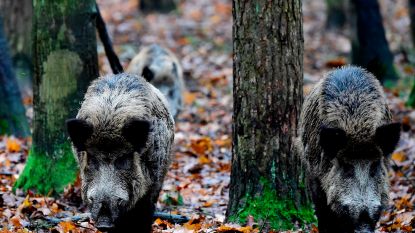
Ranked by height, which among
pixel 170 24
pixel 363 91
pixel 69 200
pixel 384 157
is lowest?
pixel 69 200

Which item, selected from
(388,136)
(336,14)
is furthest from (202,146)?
(336,14)

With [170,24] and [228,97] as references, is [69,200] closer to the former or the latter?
[228,97]

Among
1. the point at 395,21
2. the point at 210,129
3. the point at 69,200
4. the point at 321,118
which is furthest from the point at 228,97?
the point at 395,21

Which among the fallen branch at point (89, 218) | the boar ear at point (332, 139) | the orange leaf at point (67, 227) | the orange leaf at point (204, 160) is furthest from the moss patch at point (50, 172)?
the boar ear at point (332, 139)

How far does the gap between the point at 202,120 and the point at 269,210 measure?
7.45 m

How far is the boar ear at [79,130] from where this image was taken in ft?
21.9

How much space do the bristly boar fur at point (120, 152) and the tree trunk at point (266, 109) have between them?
35.8 inches

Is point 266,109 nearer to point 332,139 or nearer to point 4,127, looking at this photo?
point 332,139

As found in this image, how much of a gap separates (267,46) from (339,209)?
1959 millimetres

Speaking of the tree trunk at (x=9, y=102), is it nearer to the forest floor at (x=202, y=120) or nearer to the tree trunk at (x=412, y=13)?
the forest floor at (x=202, y=120)

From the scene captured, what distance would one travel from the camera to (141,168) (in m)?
7.07

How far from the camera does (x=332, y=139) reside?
685 cm

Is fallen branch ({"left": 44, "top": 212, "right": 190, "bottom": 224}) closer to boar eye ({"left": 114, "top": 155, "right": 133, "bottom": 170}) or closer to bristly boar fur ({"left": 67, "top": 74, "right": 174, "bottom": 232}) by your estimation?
bristly boar fur ({"left": 67, "top": 74, "right": 174, "bottom": 232})

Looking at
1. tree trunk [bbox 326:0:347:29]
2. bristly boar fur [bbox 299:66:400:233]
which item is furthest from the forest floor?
bristly boar fur [bbox 299:66:400:233]
